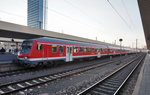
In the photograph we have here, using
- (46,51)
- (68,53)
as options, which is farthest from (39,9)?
(46,51)

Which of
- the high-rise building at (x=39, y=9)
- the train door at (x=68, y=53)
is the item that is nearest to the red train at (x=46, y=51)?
the train door at (x=68, y=53)

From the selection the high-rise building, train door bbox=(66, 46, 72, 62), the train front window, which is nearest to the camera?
the train front window

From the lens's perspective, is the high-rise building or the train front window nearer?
the train front window

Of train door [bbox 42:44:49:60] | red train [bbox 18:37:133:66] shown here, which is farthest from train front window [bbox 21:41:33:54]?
train door [bbox 42:44:49:60]

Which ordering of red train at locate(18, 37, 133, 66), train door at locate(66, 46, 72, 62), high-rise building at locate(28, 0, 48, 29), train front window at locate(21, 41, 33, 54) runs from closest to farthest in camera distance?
red train at locate(18, 37, 133, 66) < train front window at locate(21, 41, 33, 54) < train door at locate(66, 46, 72, 62) < high-rise building at locate(28, 0, 48, 29)

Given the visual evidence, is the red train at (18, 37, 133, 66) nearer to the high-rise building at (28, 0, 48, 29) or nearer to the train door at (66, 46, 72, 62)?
the train door at (66, 46, 72, 62)

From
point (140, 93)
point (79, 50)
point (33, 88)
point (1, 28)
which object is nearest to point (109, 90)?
point (140, 93)

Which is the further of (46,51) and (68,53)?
(68,53)

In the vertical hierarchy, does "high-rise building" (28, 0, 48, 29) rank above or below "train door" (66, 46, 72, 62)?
above

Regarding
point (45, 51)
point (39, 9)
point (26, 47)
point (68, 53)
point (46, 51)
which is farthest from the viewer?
point (39, 9)

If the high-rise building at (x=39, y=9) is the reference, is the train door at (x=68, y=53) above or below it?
below

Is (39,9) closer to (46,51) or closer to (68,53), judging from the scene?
(68,53)

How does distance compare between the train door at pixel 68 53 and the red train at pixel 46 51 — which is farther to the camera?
the train door at pixel 68 53

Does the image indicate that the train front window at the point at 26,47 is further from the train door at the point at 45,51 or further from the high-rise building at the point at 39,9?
the high-rise building at the point at 39,9
